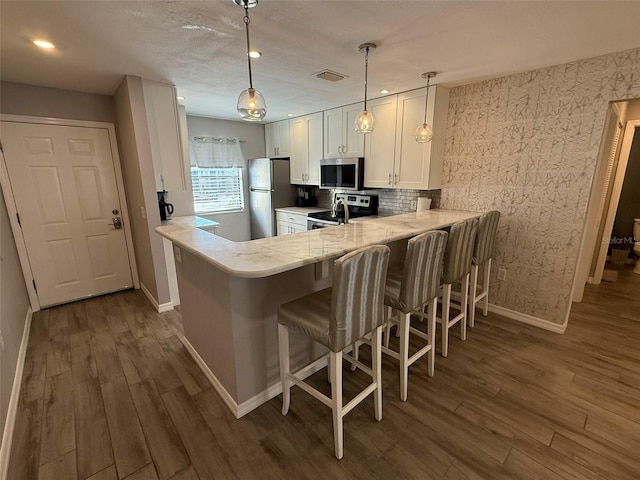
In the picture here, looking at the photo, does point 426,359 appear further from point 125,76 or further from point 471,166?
point 125,76

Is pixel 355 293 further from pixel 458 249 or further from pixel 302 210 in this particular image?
pixel 302 210

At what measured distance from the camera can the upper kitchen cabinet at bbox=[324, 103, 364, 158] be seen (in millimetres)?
3814

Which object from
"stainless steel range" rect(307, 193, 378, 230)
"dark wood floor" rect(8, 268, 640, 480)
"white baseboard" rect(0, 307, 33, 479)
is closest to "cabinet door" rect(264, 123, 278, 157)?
"stainless steel range" rect(307, 193, 378, 230)

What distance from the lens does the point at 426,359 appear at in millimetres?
2375

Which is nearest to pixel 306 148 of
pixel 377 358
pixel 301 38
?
pixel 301 38

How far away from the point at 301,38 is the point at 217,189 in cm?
370

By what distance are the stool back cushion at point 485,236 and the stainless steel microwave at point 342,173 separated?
5.46 feet

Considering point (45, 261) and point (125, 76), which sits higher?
point (125, 76)

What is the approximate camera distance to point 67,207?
3.33 m

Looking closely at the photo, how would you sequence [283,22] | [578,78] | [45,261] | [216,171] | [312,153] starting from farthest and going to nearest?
[216,171]
[312,153]
[45,261]
[578,78]
[283,22]

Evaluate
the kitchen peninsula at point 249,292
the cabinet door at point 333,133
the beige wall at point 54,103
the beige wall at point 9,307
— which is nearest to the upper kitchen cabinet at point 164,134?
the beige wall at point 54,103

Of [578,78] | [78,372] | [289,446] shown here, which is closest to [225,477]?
[289,446]

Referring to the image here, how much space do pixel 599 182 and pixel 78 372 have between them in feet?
16.9

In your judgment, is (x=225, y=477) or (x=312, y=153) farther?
(x=312, y=153)
